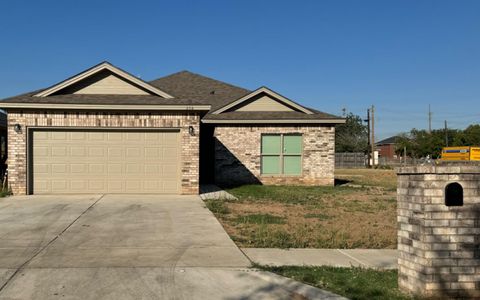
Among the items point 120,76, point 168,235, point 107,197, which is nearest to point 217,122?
point 120,76

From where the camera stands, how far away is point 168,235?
843cm

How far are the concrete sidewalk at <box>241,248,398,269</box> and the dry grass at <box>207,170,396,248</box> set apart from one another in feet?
1.22

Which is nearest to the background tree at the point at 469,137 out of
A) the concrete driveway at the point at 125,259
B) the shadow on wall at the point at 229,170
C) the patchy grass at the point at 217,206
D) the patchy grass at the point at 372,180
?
the patchy grass at the point at 372,180

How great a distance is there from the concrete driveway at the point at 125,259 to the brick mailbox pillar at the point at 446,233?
3.82 feet

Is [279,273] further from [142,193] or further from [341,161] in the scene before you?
[341,161]

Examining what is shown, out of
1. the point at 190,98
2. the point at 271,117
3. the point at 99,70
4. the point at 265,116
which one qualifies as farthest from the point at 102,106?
the point at 271,117

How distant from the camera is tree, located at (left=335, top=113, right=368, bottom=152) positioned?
68812mm

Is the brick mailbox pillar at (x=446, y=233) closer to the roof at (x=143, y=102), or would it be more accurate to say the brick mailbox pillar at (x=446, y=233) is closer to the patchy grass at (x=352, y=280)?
the patchy grass at (x=352, y=280)

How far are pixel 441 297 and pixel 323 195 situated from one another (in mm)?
11373

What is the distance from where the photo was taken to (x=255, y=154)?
19.7 metres

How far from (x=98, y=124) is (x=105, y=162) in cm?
133

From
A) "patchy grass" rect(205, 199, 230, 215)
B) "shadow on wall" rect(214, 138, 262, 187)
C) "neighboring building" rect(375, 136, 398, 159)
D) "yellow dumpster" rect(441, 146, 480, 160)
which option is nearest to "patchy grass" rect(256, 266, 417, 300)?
"patchy grass" rect(205, 199, 230, 215)

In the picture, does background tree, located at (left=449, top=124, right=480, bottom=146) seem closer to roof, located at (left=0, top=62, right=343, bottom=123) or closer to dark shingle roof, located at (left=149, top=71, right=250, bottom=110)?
dark shingle roof, located at (left=149, top=71, right=250, bottom=110)

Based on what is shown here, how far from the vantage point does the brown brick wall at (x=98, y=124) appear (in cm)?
1429
